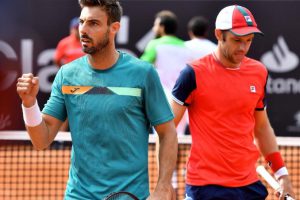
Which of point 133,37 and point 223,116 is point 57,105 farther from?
point 133,37

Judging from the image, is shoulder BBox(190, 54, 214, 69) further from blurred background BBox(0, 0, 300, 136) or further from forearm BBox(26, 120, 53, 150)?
blurred background BBox(0, 0, 300, 136)

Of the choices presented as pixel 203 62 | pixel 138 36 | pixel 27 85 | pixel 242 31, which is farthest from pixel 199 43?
pixel 27 85

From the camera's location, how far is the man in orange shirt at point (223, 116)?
6.06 metres

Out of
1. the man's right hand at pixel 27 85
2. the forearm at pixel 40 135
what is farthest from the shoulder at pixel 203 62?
the man's right hand at pixel 27 85

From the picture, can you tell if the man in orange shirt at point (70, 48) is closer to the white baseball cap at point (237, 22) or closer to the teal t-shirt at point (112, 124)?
the white baseball cap at point (237, 22)

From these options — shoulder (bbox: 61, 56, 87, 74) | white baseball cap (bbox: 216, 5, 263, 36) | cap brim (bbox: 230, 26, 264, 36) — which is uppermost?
white baseball cap (bbox: 216, 5, 263, 36)

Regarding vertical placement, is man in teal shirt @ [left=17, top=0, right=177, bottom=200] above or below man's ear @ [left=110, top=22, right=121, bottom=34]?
below

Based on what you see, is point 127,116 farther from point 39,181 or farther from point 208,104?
point 39,181

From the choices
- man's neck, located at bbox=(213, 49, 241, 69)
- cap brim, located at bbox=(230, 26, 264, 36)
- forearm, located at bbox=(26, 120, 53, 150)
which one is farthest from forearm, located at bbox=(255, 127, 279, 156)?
A: forearm, located at bbox=(26, 120, 53, 150)

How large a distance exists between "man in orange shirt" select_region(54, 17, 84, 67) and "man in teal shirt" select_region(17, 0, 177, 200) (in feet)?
26.7

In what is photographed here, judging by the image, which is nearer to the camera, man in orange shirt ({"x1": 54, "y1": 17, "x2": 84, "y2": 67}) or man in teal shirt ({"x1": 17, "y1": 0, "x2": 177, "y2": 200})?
man in teal shirt ({"x1": 17, "y1": 0, "x2": 177, "y2": 200})

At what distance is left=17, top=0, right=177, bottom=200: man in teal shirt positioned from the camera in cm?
499

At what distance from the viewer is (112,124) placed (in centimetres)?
499

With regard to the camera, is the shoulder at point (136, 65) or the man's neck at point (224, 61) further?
the man's neck at point (224, 61)
